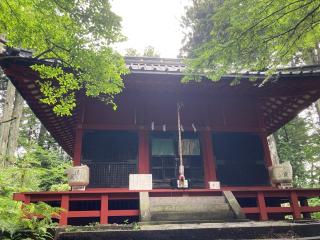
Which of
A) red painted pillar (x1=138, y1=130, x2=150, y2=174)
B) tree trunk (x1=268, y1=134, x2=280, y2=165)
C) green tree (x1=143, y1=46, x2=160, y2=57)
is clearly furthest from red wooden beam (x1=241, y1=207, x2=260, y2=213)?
green tree (x1=143, y1=46, x2=160, y2=57)

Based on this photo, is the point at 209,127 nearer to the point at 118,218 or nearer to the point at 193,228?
the point at 118,218

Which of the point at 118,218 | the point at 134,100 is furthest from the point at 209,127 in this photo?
the point at 118,218

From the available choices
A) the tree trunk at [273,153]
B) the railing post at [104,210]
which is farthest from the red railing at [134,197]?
the tree trunk at [273,153]

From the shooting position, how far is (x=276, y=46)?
6055 millimetres

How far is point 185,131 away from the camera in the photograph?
1048 cm

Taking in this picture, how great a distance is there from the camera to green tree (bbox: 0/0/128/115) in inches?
→ 217

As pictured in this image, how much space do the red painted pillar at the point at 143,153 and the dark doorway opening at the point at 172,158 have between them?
343 mm

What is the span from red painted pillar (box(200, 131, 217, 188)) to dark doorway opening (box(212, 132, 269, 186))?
1.65ft

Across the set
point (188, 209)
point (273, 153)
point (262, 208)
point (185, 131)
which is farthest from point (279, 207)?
point (273, 153)

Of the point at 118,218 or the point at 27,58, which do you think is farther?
the point at 118,218

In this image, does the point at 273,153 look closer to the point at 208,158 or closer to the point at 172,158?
the point at 208,158

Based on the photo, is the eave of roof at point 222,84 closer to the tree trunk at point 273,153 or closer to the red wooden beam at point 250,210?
the red wooden beam at point 250,210

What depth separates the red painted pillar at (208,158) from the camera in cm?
965

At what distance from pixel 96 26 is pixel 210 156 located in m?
6.01
